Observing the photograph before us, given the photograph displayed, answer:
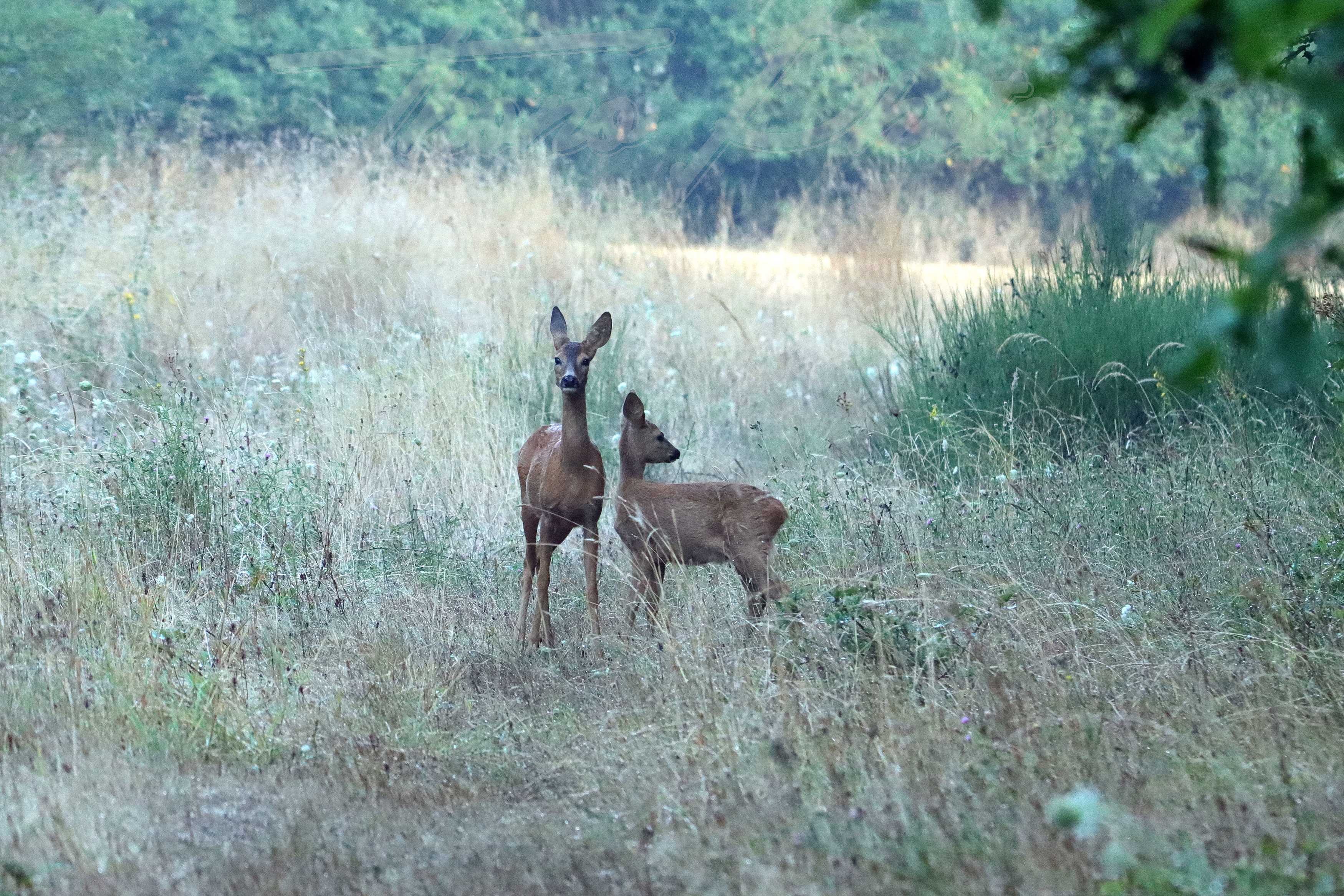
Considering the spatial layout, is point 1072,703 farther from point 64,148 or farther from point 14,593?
point 64,148

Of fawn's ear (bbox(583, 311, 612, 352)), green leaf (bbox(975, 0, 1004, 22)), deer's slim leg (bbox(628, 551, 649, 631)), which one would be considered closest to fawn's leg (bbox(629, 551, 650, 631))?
deer's slim leg (bbox(628, 551, 649, 631))

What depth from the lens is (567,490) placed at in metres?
5.92

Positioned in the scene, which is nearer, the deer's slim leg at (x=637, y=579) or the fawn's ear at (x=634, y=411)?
the deer's slim leg at (x=637, y=579)

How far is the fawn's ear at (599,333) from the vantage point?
6109mm

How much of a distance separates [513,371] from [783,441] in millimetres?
1881

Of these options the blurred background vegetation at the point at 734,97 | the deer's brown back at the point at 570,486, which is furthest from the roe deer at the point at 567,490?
the blurred background vegetation at the point at 734,97

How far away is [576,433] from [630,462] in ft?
A: 0.85

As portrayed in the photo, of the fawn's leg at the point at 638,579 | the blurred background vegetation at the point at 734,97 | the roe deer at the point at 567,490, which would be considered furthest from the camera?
the blurred background vegetation at the point at 734,97

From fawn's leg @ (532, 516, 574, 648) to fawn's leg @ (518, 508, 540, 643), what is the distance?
0.20 feet

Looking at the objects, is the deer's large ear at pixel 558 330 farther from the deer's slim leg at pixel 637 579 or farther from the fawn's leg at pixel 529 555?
the deer's slim leg at pixel 637 579

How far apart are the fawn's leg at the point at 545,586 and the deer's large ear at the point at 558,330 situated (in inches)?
29.3

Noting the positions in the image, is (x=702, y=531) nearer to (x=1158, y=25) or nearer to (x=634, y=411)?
(x=634, y=411)

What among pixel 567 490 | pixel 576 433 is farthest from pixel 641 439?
pixel 567 490

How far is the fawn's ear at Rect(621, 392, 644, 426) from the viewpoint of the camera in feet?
19.4
